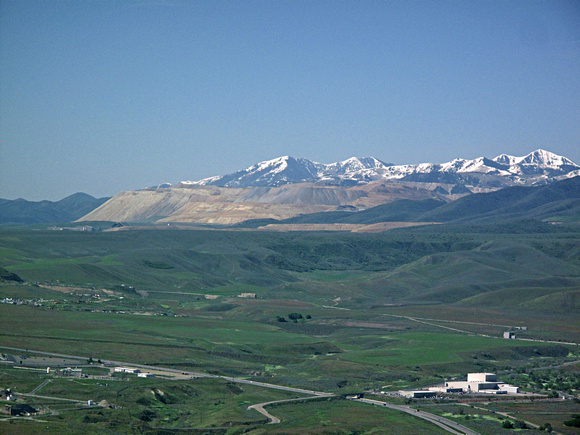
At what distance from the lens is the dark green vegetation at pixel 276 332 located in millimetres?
69125

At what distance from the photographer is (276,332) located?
12125cm

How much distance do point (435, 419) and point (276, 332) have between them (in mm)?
56425

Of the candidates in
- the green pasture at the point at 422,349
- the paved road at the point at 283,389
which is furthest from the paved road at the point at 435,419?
the green pasture at the point at 422,349

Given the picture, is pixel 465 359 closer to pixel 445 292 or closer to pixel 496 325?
pixel 496 325

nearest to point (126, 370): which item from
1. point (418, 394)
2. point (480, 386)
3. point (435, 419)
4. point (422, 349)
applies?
point (418, 394)

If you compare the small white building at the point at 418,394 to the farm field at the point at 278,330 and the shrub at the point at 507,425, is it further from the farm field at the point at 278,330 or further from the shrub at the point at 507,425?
the shrub at the point at 507,425

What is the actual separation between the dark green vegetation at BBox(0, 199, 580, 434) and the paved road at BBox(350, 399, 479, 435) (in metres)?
1.57

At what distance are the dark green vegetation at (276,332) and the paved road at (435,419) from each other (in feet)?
5.14

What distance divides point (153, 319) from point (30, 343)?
3293cm

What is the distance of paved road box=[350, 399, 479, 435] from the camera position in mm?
61875

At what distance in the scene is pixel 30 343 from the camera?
9425cm

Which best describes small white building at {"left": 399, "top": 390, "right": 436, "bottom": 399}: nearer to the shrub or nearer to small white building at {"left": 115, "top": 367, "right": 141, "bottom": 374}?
the shrub

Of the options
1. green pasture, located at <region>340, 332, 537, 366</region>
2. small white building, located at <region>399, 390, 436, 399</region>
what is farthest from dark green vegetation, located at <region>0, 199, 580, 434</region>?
small white building, located at <region>399, 390, 436, 399</region>

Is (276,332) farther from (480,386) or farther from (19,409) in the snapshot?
(19,409)
